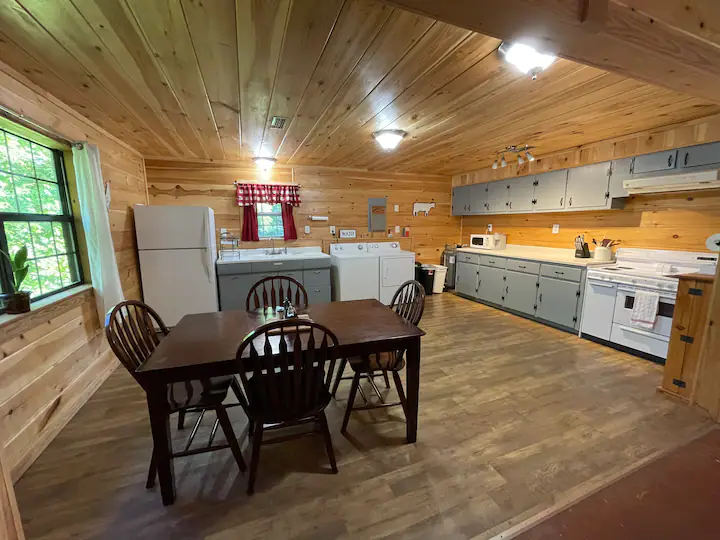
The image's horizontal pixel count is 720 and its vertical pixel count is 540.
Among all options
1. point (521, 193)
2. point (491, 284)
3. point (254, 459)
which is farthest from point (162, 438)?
point (521, 193)

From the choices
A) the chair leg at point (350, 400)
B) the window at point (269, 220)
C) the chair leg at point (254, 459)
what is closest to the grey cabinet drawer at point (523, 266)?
the chair leg at point (350, 400)

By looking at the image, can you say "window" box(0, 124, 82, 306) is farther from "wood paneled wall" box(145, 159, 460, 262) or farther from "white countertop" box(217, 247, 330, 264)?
"wood paneled wall" box(145, 159, 460, 262)

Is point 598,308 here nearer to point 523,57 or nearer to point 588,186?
point 588,186

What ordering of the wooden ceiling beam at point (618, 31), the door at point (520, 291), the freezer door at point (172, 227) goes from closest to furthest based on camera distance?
the wooden ceiling beam at point (618, 31), the freezer door at point (172, 227), the door at point (520, 291)

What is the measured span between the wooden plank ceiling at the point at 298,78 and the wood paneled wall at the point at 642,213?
19 centimetres

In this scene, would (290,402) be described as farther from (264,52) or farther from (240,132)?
(240,132)

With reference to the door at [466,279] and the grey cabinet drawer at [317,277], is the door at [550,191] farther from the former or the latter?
the grey cabinet drawer at [317,277]

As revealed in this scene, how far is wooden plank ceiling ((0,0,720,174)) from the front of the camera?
128 cm

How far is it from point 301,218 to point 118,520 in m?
3.82

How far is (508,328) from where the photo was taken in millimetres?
3650

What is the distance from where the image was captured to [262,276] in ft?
12.8

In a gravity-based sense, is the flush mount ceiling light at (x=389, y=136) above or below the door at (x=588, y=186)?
above

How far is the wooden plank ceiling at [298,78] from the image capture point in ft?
4.21

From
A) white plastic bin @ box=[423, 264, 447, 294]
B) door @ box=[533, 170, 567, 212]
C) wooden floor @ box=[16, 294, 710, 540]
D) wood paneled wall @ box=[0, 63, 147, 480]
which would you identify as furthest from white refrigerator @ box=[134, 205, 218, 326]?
door @ box=[533, 170, 567, 212]
